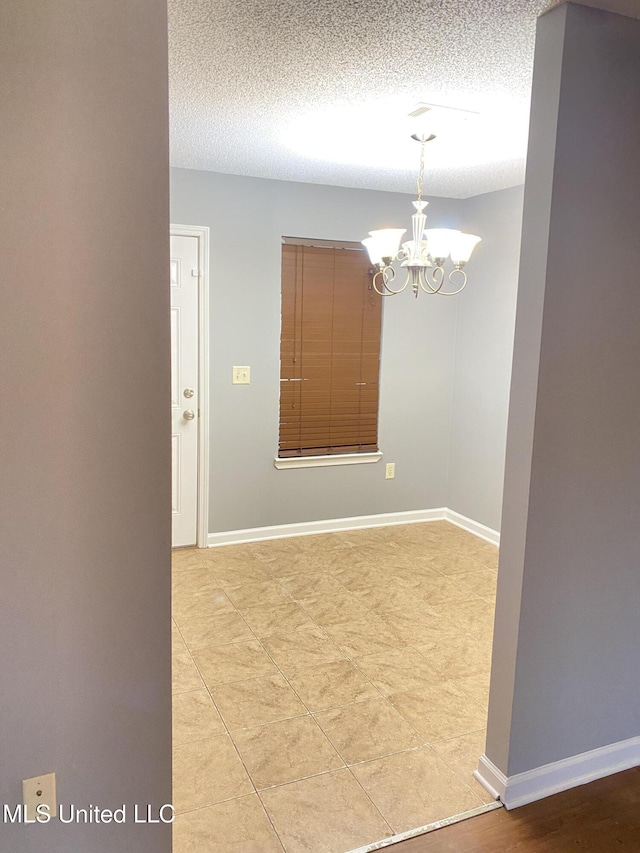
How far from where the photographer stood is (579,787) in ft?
7.04

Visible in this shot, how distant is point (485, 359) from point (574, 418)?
2.58 meters

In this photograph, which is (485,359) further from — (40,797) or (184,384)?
(40,797)

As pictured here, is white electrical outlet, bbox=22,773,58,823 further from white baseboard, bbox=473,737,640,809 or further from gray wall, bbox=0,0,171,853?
white baseboard, bbox=473,737,640,809

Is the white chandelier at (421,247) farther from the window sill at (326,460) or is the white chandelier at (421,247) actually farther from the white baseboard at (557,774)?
the white baseboard at (557,774)

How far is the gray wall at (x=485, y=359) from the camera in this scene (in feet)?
13.8

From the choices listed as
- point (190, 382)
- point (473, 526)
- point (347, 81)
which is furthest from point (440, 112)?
point (473, 526)

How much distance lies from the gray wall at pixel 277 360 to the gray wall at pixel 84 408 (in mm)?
2614

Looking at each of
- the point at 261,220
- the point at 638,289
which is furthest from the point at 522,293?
the point at 261,220

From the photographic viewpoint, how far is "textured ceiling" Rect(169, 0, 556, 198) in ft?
6.10

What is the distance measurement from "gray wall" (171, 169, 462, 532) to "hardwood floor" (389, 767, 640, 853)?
2628mm

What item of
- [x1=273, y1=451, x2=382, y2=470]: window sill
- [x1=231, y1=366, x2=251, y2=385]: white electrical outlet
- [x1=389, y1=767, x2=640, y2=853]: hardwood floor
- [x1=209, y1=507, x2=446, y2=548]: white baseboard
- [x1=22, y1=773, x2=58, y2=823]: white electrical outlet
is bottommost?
[x1=389, y1=767, x2=640, y2=853]: hardwood floor

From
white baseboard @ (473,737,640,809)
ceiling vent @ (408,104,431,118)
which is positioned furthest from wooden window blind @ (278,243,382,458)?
white baseboard @ (473,737,640,809)

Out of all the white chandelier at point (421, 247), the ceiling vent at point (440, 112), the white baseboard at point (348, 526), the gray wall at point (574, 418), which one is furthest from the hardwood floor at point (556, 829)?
the ceiling vent at point (440, 112)

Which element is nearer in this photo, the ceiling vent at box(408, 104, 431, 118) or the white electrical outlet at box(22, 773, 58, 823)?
the white electrical outlet at box(22, 773, 58, 823)
